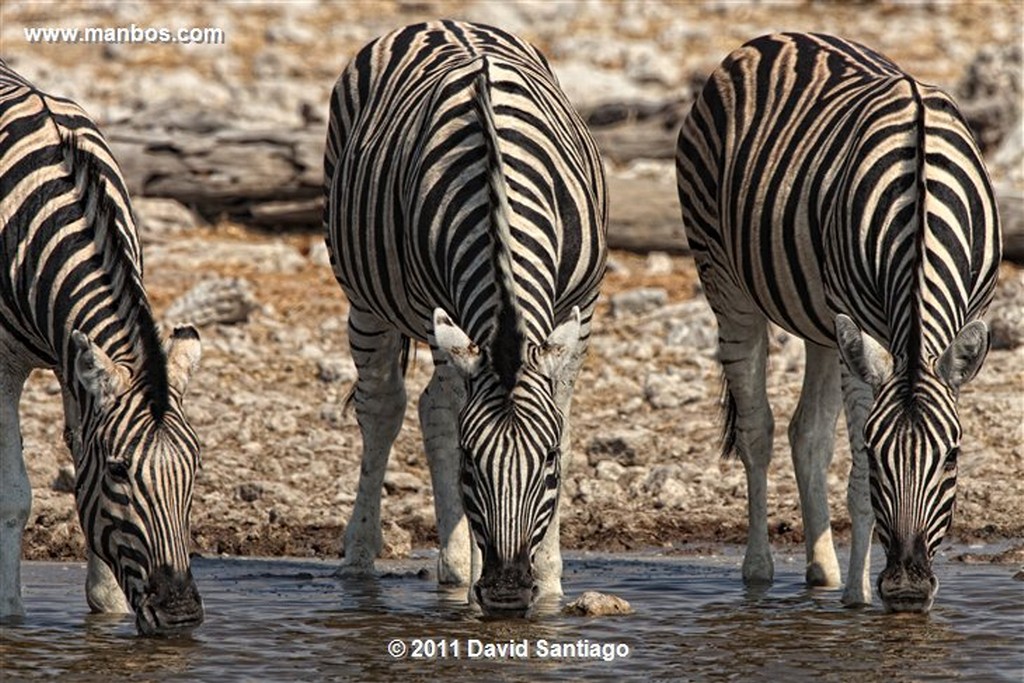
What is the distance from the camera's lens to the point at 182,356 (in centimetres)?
764

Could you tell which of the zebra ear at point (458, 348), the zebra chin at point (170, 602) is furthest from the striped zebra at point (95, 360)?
the zebra ear at point (458, 348)

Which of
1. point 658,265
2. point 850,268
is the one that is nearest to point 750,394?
point 850,268

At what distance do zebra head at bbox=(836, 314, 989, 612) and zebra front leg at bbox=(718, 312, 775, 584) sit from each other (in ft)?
6.78

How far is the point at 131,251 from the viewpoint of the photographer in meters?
8.01

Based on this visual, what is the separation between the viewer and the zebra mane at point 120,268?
24.3 feet

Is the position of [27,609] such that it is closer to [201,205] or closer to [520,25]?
[201,205]

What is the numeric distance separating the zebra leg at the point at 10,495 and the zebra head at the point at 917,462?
3442 mm

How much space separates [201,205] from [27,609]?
794 cm

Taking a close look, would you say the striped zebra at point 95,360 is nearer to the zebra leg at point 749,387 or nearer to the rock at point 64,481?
the rock at point 64,481

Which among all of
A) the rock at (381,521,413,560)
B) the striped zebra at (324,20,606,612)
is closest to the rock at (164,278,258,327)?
the striped zebra at (324,20,606,612)

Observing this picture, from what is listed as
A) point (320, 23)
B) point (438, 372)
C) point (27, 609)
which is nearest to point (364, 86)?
point (438, 372)

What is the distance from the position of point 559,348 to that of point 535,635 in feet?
3.73

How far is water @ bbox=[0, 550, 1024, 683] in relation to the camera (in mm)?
7453

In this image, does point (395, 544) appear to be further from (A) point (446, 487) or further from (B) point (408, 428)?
(B) point (408, 428)
